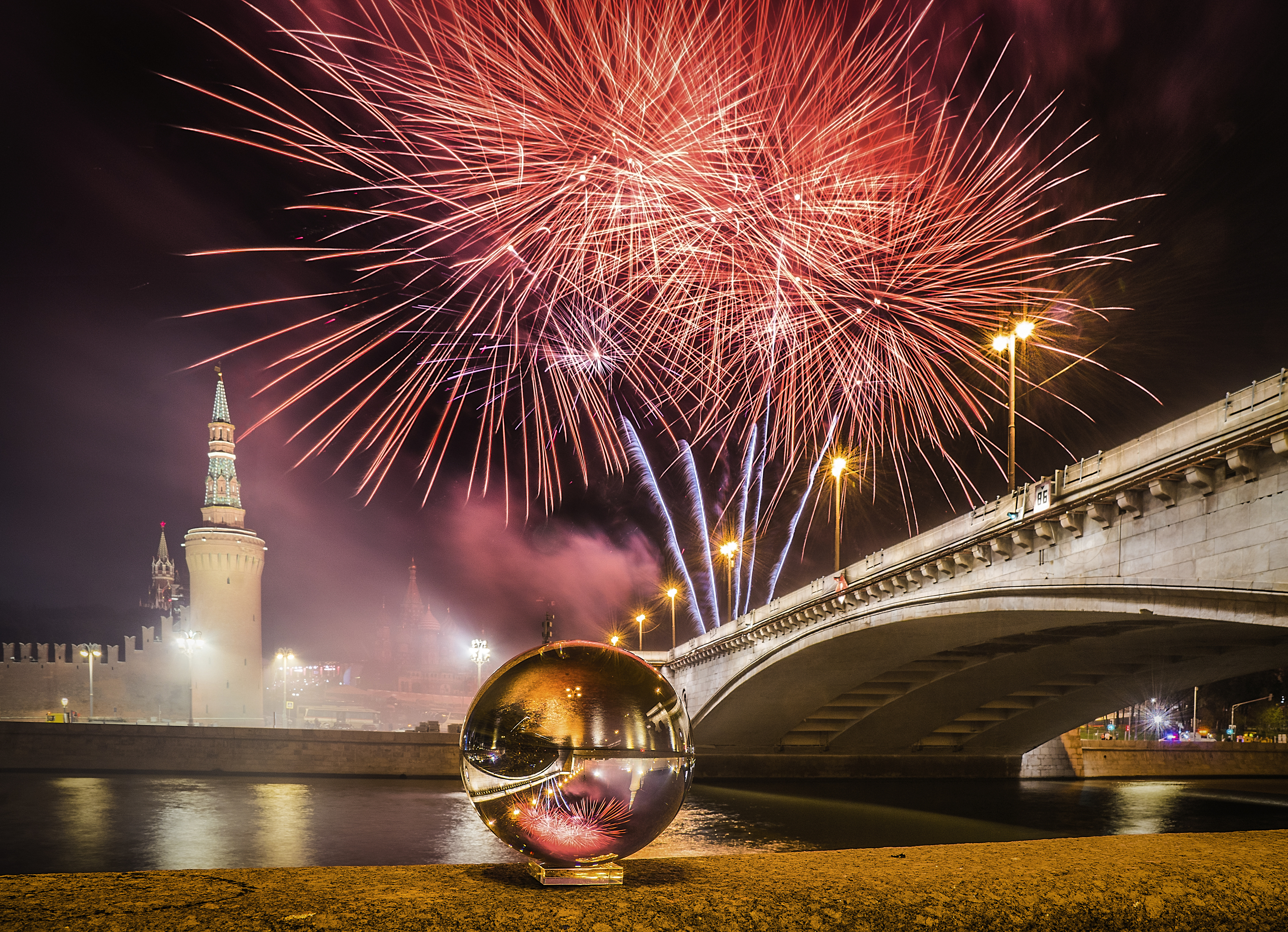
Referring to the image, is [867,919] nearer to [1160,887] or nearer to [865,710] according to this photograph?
[1160,887]

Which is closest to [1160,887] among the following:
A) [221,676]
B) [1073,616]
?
[1073,616]

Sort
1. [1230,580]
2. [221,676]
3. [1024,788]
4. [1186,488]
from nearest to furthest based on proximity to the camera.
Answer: [1230,580] → [1186,488] → [1024,788] → [221,676]

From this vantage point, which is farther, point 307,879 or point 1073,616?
point 1073,616

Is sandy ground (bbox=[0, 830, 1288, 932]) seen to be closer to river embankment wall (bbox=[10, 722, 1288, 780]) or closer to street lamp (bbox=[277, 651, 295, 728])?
river embankment wall (bbox=[10, 722, 1288, 780])

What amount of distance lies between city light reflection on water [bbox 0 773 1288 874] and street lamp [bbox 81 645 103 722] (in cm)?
2911

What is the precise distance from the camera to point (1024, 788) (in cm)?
3922

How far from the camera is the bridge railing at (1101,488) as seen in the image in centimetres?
1484

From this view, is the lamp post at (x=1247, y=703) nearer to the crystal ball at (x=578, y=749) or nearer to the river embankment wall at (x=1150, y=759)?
the river embankment wall at (x=1150, y=759)

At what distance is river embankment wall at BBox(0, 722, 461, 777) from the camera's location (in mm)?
38438

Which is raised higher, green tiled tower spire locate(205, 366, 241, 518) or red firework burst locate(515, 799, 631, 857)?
green tiled tower spire locate(205, 366, 241, 518)

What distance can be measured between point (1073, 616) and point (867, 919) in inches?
859

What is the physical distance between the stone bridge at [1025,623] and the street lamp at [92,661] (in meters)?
41.3

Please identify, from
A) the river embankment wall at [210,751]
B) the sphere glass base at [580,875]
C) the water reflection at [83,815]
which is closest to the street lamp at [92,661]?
the river embankment wall at [210,751]

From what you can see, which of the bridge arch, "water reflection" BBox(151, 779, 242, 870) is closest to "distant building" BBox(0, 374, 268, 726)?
"water reflection" BBox(151, 779, 242, 870)
